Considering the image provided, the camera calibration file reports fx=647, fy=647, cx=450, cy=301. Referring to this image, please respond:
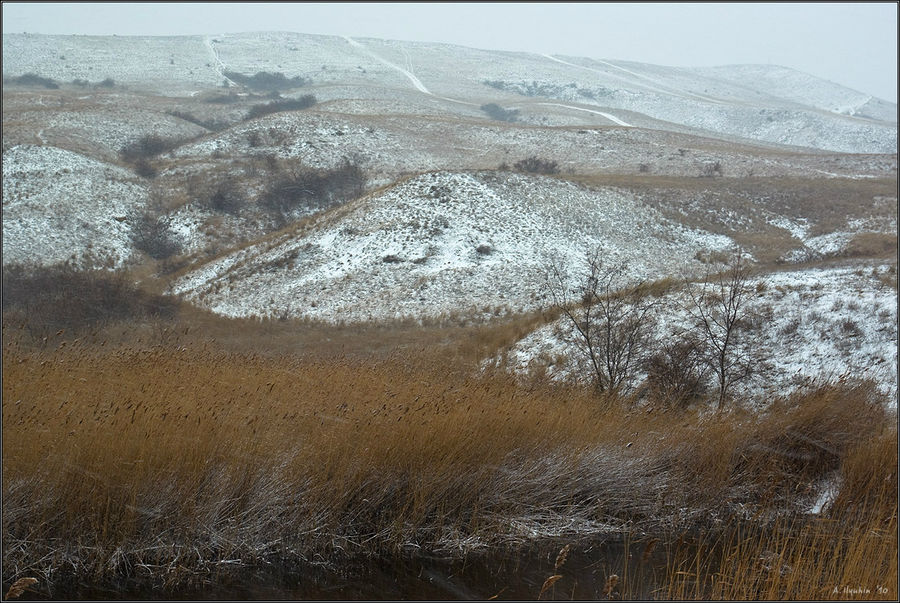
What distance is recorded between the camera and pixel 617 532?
22.3ft

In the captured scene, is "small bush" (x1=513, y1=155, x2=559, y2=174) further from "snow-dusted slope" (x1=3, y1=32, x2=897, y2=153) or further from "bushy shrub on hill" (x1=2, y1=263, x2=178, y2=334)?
"snow-dusted slope" (x1=3, y1=32, x2=897, y2=153)

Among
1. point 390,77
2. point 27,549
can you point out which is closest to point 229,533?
point 27,549

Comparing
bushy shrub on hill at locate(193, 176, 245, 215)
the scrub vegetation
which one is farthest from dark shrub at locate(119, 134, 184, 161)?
the scrub vegetation

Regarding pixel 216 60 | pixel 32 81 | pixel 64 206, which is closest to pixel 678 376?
pixel 64 206

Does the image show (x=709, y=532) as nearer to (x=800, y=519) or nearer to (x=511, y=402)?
(x=800, y=519)

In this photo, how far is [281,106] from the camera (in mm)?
57562

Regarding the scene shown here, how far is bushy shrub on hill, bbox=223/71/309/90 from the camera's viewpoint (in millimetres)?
81688

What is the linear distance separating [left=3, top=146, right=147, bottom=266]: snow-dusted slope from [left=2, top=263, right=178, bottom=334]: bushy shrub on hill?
5.39 meters

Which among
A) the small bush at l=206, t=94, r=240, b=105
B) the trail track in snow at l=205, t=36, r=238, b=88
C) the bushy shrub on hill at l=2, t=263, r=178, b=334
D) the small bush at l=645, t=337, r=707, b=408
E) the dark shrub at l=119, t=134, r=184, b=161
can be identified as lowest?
the bushy shrub on hill at l=2, t=263, r=178, b=334

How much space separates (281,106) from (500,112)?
29.2 meters

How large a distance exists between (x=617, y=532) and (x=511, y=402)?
6.31 ft

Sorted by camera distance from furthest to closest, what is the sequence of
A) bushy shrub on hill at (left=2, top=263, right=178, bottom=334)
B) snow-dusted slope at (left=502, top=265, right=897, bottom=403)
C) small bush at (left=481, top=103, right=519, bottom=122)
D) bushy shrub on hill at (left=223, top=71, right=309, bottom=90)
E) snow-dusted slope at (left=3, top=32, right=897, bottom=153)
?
1. bushy shrub on hill at (left=223, top=71, right=309, bottom=90)
2. snow-dusted slope at (left=3, top=32, right=897, bottom=153)
3. small bush at (left=481, top=103, right=519, bottom=122)
4. bushy shrub on hill at (left=2, top=263, right=178, bottom=334)
5. snow-dusted slope at (left=502, top=265, right=897, bottom=403)

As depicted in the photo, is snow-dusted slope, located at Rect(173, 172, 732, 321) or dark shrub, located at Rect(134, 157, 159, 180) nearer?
snow-dusted slope, located at Rect(173, 172, 732, 321)

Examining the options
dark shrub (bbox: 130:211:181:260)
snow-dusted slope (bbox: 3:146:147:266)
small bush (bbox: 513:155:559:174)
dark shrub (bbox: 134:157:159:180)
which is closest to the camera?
snow-dusted slope (bbox: 3:146:147:266)
